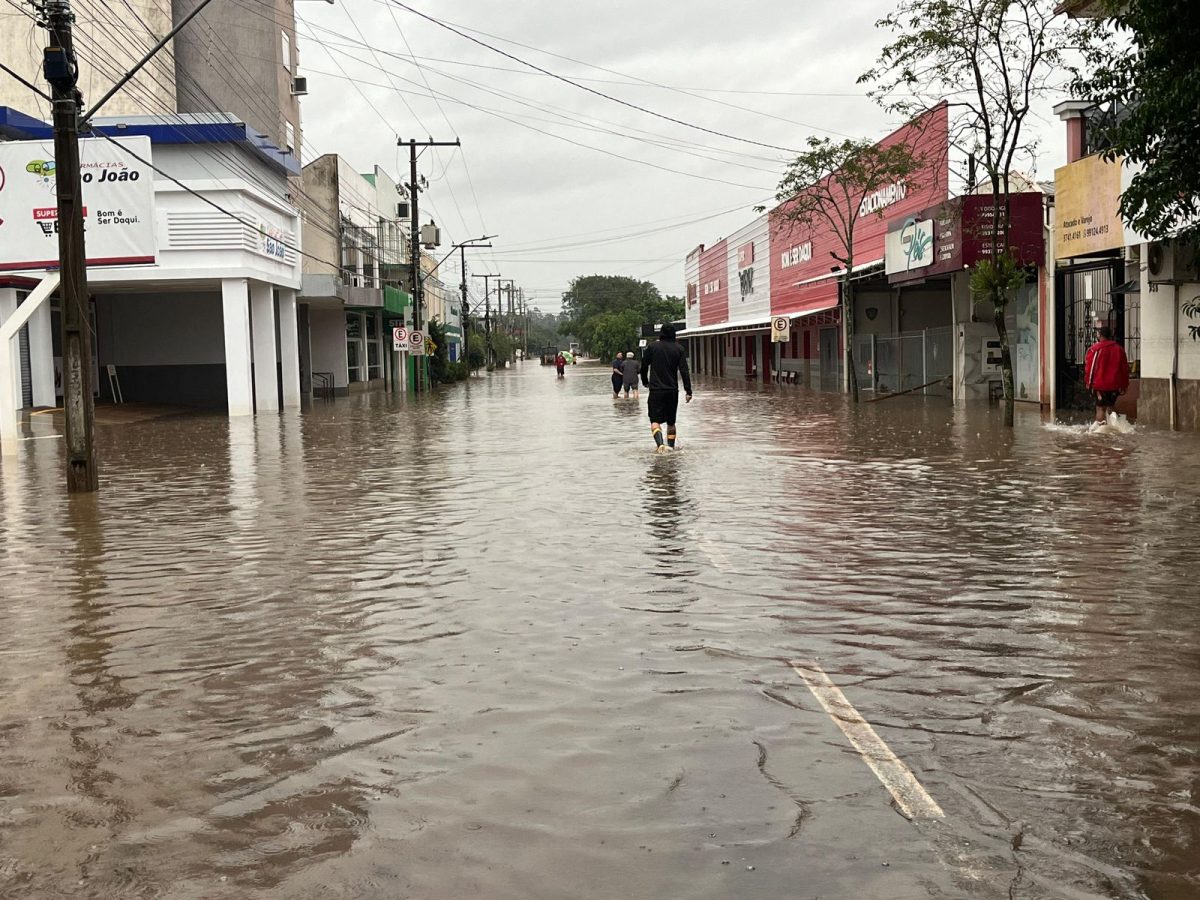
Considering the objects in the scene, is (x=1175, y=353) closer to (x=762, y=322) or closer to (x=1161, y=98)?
(x=1161, y=98)

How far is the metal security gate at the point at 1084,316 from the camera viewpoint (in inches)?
1009

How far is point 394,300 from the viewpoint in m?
66.3

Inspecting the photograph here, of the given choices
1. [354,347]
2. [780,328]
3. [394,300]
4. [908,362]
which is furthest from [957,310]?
[394,300]

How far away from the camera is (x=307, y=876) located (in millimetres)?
3920

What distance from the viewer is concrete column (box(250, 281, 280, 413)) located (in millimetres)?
39438

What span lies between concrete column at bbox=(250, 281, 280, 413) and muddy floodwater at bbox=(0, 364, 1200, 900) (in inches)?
1038

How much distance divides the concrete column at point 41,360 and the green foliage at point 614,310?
10279 centimetres

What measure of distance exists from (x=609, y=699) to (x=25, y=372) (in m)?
34.0

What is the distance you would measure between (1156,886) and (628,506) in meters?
9.42

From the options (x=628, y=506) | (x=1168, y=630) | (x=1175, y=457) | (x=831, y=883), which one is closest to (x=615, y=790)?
(x=831, y=883)

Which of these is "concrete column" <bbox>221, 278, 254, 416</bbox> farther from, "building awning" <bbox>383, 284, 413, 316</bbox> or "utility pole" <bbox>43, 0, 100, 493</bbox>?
"building awning" <bbox>383, 284, 413, 316</bbox>

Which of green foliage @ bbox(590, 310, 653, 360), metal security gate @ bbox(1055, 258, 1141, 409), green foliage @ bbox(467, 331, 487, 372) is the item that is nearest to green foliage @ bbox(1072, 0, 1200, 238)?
metal security gate @ bbox(1055, 258, 1141, 409)

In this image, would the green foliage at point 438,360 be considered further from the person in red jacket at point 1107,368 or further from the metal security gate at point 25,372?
the person in red jacket at point 1107,368

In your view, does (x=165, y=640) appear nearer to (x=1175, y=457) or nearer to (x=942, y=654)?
(x=942, y=654)
